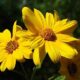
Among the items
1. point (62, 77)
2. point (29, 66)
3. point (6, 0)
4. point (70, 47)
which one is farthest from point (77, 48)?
point (6, 0)

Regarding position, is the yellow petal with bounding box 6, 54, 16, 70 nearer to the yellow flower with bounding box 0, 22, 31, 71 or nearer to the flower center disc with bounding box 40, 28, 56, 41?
the yellow flower with bounding box 0, 22, 31, 71

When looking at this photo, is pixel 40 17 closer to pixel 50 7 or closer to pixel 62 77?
pixel 62 77

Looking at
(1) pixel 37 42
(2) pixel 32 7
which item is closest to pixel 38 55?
(1) pixel 37 42

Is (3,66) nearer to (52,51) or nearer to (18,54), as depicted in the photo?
(18,54)

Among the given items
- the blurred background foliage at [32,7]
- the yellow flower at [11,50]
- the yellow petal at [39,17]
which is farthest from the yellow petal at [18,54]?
the blurred background foliage at [32,7]

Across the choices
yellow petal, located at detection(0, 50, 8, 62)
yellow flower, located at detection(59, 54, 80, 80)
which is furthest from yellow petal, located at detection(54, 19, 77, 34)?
yellow petal, located at detection(0, 50, 8, 62)

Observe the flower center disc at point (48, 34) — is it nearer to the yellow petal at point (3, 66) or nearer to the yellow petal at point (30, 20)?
the yellow petal at point (30, 20)

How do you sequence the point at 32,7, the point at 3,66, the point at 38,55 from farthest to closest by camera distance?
the point at 32,7
the point at 3,66
the point at 38,55
